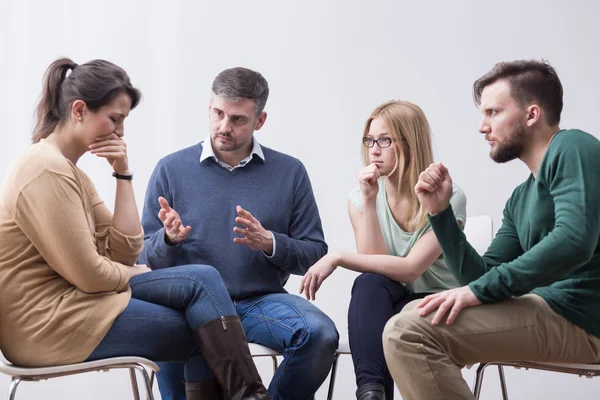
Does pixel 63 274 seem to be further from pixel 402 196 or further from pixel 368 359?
pixel 402 196

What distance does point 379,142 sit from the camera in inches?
104

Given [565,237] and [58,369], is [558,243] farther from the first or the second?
[58,369]

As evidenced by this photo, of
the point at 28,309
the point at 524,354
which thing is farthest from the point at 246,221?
the point at 524,354

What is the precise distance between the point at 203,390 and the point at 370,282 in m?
0.60

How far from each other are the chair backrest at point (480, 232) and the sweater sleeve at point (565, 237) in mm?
996

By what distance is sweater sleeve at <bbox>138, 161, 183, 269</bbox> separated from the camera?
8.18 feet

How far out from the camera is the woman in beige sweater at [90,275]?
1.95 m

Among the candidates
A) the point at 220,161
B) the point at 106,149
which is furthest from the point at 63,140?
the point at 220,161

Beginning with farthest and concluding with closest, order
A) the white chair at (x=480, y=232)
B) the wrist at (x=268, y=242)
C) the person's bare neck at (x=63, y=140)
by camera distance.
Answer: the white chair at (x=480, y=232) → the wrist at (x=268, y=242) → the person's bare neck at (x=63, y=140)

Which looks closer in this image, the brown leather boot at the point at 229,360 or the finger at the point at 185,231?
the brown leather boot at the point at 229,360

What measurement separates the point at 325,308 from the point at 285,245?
1237 millimetres

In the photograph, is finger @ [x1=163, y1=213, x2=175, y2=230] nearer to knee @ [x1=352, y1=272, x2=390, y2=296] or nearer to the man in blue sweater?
the man in blue sweater

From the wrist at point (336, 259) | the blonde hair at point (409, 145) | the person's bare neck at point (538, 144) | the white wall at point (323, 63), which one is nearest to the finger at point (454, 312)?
Result: the person's bare neck at point (538, 144)

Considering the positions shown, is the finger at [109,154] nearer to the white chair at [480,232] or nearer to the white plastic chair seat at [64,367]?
the white plastic chair seat at [64,367]
